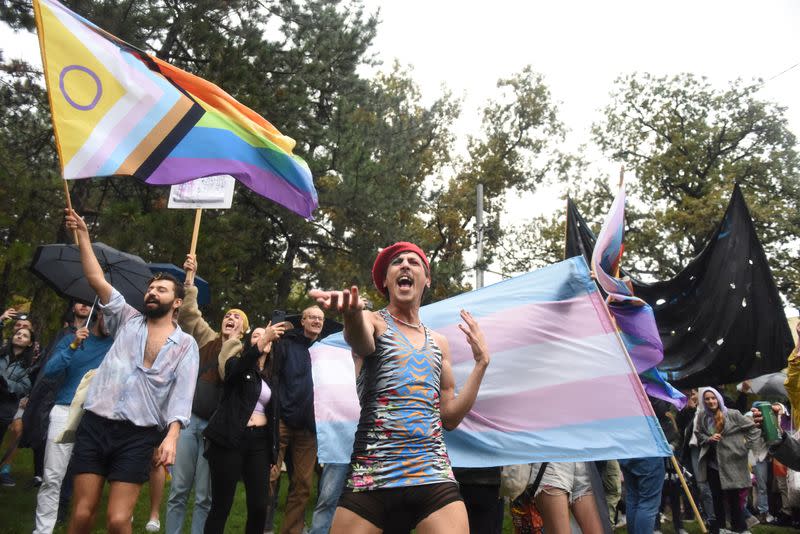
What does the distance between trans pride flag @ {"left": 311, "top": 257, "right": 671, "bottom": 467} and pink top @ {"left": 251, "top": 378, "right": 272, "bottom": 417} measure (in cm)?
56

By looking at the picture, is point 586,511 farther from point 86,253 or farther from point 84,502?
point 86,253

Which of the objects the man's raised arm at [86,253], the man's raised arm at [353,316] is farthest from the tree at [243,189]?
the man's raised arm at [353,316]

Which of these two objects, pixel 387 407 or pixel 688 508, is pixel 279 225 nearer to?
pixel 688 508

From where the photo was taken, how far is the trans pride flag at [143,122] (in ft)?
16.9

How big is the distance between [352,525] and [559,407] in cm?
204

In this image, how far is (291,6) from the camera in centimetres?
1334

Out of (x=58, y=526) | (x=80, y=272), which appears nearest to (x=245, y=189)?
(x=80, y=272)

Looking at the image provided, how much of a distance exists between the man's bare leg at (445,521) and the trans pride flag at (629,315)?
3.68 m

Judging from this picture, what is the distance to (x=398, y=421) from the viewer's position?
3.41 metres

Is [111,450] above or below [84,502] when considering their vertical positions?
above

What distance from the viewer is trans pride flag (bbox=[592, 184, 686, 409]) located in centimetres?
674

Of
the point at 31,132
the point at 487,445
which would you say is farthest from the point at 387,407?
the point at 31,132

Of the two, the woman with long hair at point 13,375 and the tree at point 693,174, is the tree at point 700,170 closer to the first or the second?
the tree at point 693,174

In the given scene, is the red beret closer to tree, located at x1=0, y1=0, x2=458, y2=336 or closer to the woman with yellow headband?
the woman with yellow headband
